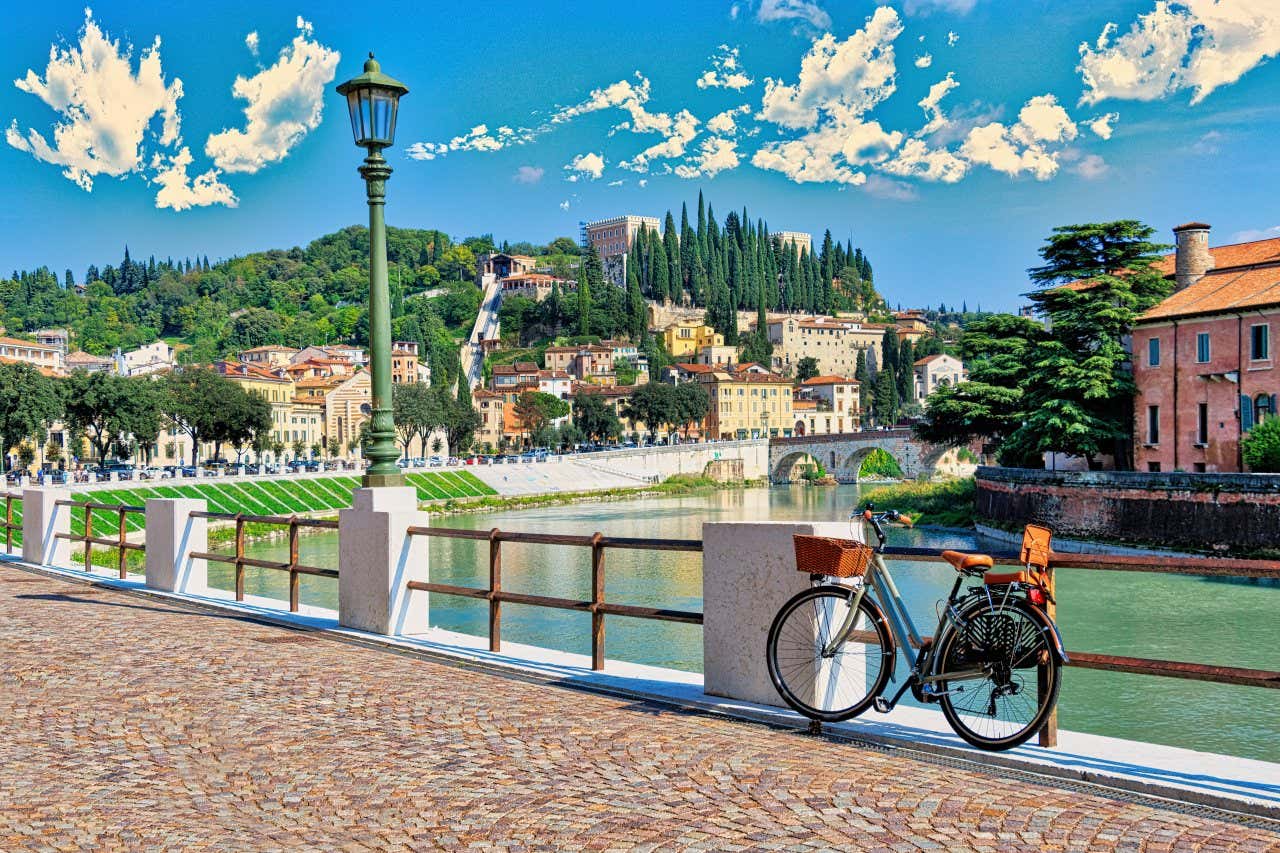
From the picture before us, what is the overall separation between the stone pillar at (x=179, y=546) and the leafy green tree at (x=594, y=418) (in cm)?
9576

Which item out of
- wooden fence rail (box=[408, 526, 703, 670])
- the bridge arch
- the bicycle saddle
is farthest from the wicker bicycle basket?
the bridge arch

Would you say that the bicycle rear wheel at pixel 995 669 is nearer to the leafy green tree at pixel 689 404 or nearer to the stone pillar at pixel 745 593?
A: the stone pillar at pixel 745 593

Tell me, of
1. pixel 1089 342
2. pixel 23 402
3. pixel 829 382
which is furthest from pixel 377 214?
pixel 829 382

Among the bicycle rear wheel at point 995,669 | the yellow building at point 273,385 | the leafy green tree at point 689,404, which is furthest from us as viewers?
the leafy green tree at point 689,404

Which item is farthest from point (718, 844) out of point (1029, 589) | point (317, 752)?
point (317, 752)

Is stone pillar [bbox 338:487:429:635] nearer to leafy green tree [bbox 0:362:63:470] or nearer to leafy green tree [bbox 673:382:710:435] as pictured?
leafy green tree [bbox 0:362:63:470]

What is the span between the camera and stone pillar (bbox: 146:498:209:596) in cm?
1297

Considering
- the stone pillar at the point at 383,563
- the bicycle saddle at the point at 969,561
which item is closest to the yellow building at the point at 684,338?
the stone pillar at the point at 383,563

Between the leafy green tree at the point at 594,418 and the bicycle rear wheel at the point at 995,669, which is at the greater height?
the leafy green tree at the point at 594,418

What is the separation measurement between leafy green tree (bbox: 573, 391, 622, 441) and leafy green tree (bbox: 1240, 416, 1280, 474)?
78774mm

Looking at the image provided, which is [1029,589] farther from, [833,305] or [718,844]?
[833,305]

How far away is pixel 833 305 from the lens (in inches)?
6811

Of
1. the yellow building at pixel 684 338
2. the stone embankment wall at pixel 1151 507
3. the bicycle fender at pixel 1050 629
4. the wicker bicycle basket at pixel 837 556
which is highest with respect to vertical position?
the yellow building at pixel 684 338

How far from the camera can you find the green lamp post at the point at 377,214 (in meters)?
10.6
